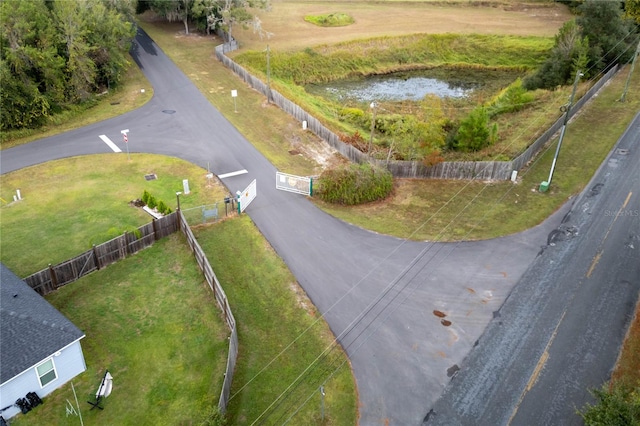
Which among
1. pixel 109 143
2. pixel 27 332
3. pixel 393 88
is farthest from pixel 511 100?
pixel 27 332

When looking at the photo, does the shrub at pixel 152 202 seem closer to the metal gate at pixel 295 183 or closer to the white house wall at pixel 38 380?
the metal gate at pixel 295 183

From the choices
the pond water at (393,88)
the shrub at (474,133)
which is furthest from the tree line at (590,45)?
the shrub at (474,133)

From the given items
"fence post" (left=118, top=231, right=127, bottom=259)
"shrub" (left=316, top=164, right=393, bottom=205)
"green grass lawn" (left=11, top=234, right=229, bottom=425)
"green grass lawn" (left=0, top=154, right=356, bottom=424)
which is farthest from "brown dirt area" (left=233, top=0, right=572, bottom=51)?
"green grass lawn" (left=11, top=234, right=229, bottom=425)

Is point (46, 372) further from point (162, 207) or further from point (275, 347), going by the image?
point (162, 207)

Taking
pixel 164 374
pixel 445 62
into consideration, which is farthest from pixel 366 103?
pixel 164 374

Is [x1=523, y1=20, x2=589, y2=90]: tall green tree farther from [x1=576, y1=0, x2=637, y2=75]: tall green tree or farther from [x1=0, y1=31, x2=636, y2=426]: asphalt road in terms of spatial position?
[x1=0, y1=31, x2=636, y2=426]: asphalt road

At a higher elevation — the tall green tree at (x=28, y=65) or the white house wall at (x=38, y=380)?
the tall green tree at (x=28, y=65)
